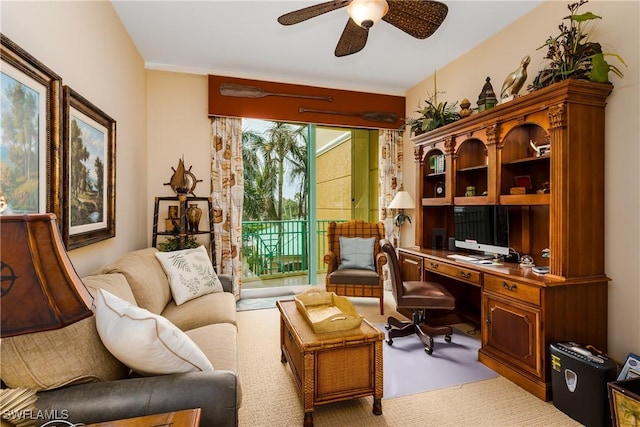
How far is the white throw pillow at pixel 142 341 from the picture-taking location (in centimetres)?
123

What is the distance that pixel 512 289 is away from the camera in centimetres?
232

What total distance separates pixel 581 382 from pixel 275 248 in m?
3.65

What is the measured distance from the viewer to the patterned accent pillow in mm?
4070

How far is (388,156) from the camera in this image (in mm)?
4820

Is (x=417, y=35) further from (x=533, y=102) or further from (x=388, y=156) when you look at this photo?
(x=388, y=156)

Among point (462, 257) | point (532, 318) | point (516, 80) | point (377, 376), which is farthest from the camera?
point (462, 257)

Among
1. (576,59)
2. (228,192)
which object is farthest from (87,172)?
(576,59)

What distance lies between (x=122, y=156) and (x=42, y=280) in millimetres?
2701

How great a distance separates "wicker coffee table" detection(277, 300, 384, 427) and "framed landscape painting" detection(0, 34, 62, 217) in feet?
5.03

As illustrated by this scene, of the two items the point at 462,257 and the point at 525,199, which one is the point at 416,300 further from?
the point at 525,199

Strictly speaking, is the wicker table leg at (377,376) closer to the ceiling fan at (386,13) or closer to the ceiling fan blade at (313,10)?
the ceiling fan at (386,13)

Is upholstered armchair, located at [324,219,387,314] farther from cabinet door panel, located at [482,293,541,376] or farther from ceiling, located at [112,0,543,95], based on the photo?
ceiling, located at [112,0,543,95]

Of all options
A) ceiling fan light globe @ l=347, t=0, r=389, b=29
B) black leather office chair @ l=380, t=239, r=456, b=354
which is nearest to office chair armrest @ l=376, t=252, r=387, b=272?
black leather office chair @ l=380, t=239, r=456, b=354

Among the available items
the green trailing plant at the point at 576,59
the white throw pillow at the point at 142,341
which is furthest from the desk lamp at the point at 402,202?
the white throw pillow at the point at 142,341
